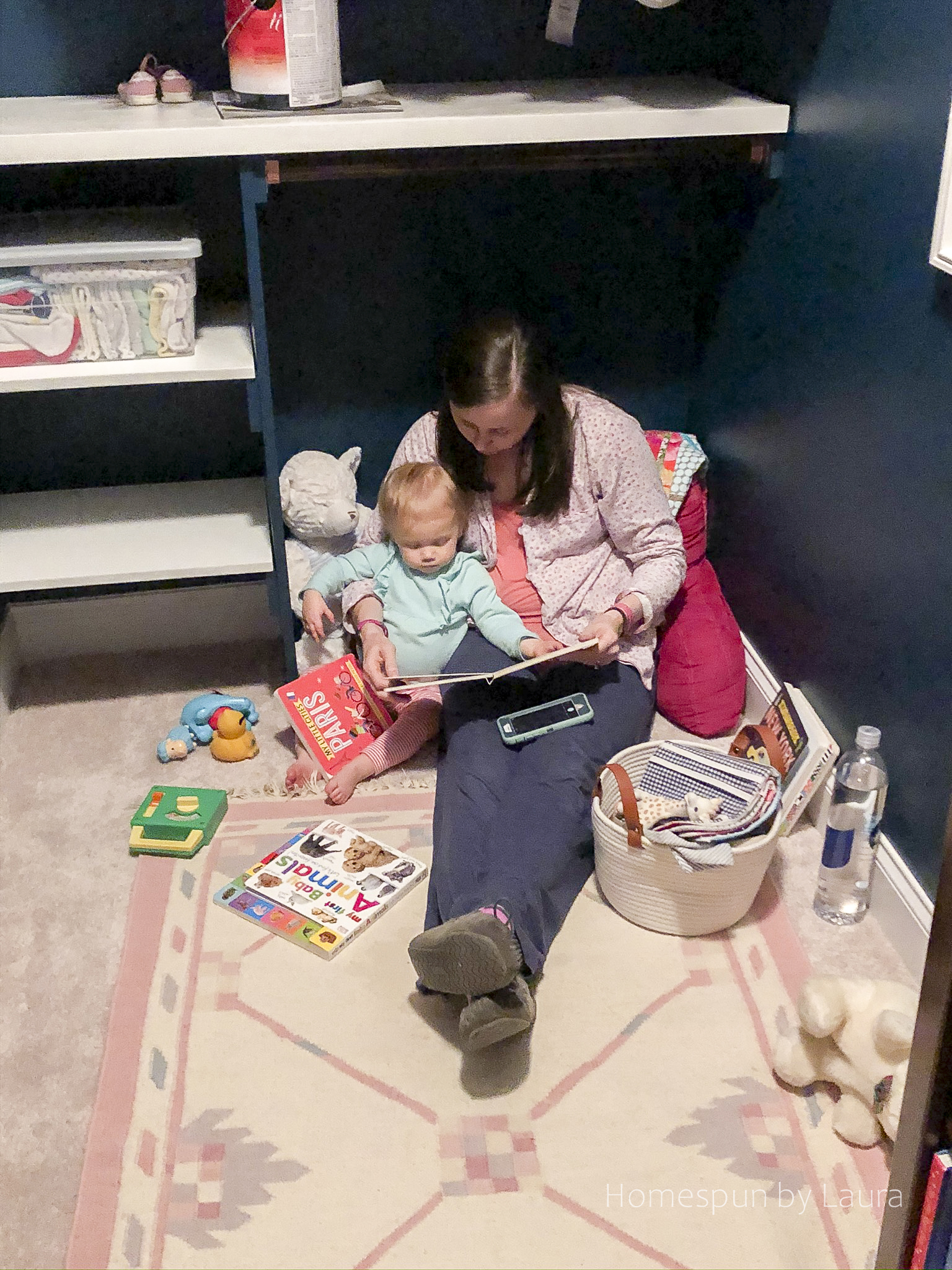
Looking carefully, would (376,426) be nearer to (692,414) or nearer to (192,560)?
(192,560)

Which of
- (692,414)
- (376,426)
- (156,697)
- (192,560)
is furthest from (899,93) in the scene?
(156,697)

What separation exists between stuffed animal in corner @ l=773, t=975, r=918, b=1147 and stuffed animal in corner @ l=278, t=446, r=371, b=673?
42.6 inches

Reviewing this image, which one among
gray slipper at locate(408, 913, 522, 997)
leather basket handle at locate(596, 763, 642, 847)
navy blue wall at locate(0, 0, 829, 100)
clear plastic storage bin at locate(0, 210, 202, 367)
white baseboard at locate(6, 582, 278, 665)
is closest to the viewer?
gray slipper at locate(408, 913, 522, 997)

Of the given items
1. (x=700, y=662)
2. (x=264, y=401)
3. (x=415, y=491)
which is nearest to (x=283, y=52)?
(x=264, y=401)

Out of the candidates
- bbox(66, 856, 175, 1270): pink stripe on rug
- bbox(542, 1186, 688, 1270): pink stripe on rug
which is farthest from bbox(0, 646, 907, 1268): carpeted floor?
bbox(542, 1186, 688, 1270): pink stripe on rug

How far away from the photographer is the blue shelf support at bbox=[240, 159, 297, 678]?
72.2 inches

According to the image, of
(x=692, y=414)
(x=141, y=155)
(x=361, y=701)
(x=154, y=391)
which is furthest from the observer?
(x=692, y=414)

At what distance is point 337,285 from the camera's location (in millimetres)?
2223

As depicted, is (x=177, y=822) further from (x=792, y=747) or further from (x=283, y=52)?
(x=283, y=52)

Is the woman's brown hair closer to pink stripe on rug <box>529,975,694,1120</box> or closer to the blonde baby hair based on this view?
the blonde baby hair

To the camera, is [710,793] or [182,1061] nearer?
[182,1061]

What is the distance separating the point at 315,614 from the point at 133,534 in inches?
14.9

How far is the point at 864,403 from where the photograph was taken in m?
1.72

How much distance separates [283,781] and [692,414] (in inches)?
43.5
